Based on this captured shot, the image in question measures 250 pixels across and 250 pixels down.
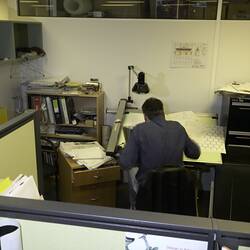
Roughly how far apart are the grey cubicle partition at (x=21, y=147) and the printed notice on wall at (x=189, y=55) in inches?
78.6

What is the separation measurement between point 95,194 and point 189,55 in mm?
1720

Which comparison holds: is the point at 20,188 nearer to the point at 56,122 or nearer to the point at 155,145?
the point at 155,145

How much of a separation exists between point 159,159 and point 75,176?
2.86 feet

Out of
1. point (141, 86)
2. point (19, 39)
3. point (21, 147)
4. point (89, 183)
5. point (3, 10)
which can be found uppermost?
point (3, 10)

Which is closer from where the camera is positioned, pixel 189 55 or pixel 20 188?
pixel 20 188

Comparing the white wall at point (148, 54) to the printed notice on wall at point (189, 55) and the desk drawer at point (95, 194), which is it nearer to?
the printed notice on wall at point (189, 55)

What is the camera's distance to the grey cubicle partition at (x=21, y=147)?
1.69m

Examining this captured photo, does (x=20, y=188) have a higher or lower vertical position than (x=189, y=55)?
lower

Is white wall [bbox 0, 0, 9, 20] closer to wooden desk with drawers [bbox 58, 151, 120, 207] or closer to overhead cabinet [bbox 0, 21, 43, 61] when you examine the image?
Result: overhead cabinet [bbox 0, 21, 43, 61]

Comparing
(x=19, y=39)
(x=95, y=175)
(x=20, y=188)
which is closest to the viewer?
(x=20, y=188)

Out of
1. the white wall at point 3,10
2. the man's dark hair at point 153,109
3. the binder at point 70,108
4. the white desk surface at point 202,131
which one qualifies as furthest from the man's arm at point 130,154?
the white wall at point 3,10

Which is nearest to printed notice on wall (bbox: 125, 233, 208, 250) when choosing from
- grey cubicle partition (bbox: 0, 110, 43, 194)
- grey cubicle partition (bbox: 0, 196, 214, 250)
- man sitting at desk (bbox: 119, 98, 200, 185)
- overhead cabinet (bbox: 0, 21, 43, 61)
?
grey cubicle partition (bbox: 0, 196, 214, 250)

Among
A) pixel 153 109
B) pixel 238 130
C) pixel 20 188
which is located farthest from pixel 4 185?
pixel 238 130

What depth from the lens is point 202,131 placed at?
315 cm
